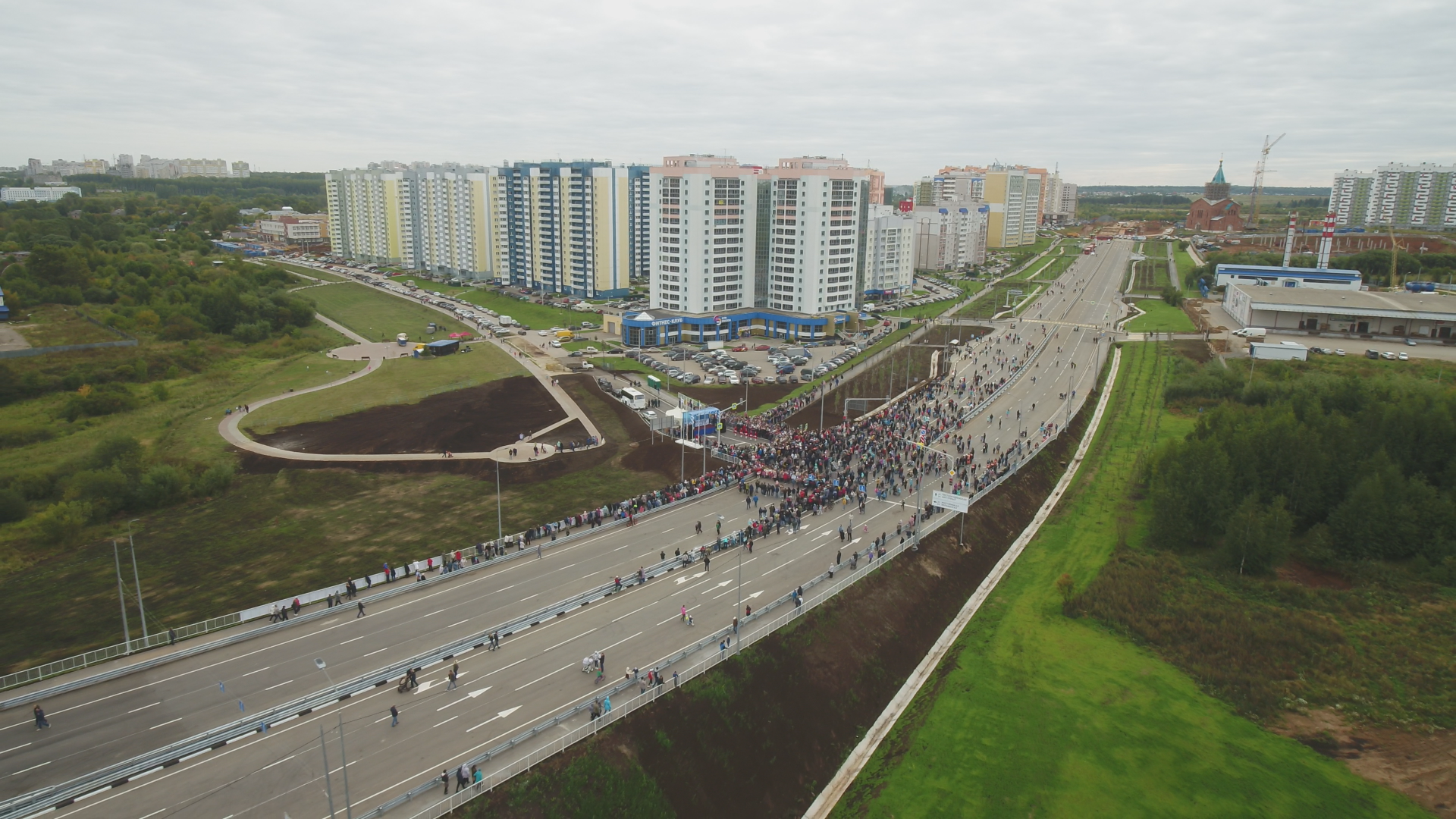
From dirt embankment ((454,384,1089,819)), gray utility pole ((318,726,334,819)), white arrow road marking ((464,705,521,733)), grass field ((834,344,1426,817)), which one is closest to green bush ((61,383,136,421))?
gray utility pole ((318,726,334,819))

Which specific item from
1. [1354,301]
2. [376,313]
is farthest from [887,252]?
[376,313]

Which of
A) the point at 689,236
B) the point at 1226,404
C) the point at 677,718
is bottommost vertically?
the point at 677,718

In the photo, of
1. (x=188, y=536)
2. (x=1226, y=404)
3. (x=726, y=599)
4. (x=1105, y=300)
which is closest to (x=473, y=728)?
(x=726, y=599)

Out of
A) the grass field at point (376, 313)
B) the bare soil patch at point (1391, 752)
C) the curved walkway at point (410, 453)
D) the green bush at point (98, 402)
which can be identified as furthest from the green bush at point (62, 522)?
the bare soil patch at point (1391, 752)

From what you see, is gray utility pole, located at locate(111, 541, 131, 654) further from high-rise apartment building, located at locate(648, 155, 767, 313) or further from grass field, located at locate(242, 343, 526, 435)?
high-rise apartment building, located at locate(648, 155, 767, 313)

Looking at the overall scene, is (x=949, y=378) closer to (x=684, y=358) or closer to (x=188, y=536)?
(x=684, y=358)

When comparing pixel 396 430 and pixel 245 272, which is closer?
pixel 396 430

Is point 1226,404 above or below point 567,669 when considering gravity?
above

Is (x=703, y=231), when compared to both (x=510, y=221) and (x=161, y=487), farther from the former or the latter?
(x=161, y=487)
